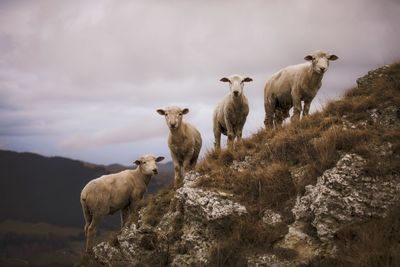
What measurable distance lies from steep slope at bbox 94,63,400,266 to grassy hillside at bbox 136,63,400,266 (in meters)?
0.03

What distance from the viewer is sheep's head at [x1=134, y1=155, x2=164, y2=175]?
18.7 m

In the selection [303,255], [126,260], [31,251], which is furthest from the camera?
[31,251]

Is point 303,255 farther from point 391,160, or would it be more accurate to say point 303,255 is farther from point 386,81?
point 386,81

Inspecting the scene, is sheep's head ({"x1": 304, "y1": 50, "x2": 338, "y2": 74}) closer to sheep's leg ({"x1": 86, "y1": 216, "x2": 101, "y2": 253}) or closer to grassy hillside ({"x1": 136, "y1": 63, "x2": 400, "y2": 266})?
grassy hillside ({"x1": 136, "y1": 63, "x2": 400, "y2": 266})

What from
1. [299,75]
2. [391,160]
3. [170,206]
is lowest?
[170,206]

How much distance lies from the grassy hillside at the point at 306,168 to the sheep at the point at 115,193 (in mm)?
3896

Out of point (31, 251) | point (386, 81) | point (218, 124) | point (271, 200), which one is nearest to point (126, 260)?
point (271, 200)

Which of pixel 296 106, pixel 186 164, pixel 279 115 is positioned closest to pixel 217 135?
pixel 279 115

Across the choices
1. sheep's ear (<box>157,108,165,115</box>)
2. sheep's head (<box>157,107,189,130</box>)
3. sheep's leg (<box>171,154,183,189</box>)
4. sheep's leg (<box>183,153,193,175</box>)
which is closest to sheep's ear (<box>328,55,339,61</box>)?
sheep's head (<box>157,107,189,130</box>)

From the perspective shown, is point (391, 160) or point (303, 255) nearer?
point (303, 255)

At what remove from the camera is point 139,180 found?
1891 cm

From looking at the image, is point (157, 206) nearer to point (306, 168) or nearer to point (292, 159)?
point (292, 159)

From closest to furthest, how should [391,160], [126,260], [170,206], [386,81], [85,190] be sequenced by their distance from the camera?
1. [391,160]
2. [126,260]
3. [170,206]
4. [386,81]
5. [85,190]

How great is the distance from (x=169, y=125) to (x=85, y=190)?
4467 mm
